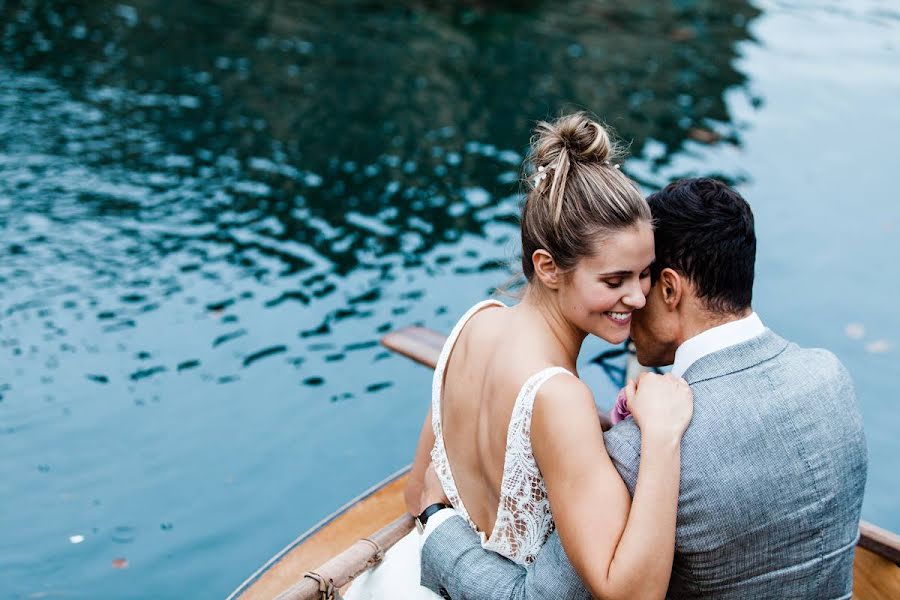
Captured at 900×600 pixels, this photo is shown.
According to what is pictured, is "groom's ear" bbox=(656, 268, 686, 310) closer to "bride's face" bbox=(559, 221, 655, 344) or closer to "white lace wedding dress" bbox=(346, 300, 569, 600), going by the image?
"bride's face" bbox=(559, 221, 655, 344)

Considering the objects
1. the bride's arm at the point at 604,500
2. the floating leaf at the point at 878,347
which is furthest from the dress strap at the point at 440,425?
the floating leaf at the point at 878,347

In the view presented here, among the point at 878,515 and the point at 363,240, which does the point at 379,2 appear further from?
the point at 878,515

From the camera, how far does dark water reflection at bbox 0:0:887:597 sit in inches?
199

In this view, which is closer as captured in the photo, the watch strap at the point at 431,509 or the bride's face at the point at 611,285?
the bride's face at the point at 611,285

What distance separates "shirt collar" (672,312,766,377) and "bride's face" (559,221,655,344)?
168 mm

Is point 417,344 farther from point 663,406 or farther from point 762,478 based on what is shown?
point 762,478

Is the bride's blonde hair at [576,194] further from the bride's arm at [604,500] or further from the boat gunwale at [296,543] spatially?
the boat gunwale at [296,543]

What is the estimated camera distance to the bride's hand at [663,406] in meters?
2.01

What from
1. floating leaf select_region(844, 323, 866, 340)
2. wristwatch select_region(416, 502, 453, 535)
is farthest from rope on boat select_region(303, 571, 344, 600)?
floating leaf select_region(844, 323, 866, 340)

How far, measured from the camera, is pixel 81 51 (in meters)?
11.6

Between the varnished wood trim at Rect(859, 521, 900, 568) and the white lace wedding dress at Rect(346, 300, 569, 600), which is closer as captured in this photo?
the white lace wedding dress at Rect(346, 300, 569, 600)

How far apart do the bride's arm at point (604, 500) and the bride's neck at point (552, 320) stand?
0.28 metres

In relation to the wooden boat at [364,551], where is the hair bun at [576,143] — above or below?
above

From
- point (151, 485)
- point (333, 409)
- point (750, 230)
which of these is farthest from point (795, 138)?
point (750, 230)
